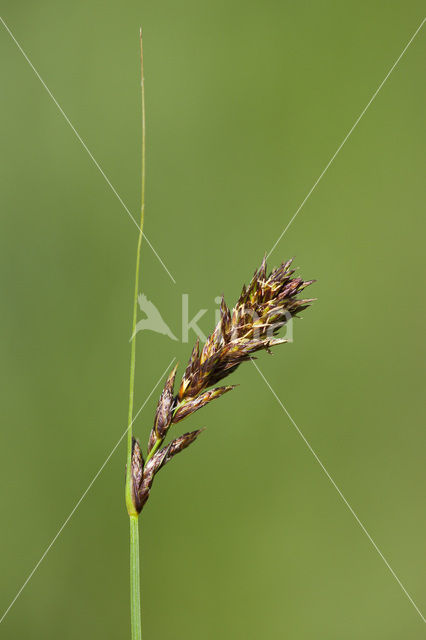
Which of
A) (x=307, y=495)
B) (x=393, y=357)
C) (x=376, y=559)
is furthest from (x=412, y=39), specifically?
(x=376, y=559)

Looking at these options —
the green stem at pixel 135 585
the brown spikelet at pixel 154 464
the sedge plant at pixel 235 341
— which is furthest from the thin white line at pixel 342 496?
the green stem at pixel 135 585

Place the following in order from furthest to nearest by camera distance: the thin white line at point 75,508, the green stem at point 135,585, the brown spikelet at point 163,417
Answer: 1. the thin white line at point 75,508
2. the brown spikelet at point 163,417
3. the green stem at point 135,585

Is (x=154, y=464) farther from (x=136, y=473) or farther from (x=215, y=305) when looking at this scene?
(x=215, y=305)

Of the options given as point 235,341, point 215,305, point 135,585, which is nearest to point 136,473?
point 135,585

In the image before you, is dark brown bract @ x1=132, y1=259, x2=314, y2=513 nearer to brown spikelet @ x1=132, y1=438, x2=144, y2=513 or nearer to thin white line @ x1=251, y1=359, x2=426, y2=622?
brown spikelet @ x1=132, y1=438, x2=144, y2=513

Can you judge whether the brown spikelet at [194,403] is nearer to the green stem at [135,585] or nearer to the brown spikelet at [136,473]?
the brown spikelet at [136,473]

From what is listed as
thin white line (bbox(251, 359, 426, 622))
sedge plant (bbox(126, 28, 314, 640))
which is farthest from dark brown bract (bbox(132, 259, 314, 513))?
thin white line (bbox(251, 359, 426, 622))

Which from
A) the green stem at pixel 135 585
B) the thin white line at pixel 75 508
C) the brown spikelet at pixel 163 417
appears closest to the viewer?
the green stem at pixel 135 585

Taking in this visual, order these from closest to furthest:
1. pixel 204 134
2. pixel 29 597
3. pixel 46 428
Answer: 1. pixel 29 597
2. pixel 46 428
3. pixel 204 134

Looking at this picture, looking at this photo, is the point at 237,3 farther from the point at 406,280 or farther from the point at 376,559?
the point at 376,559
